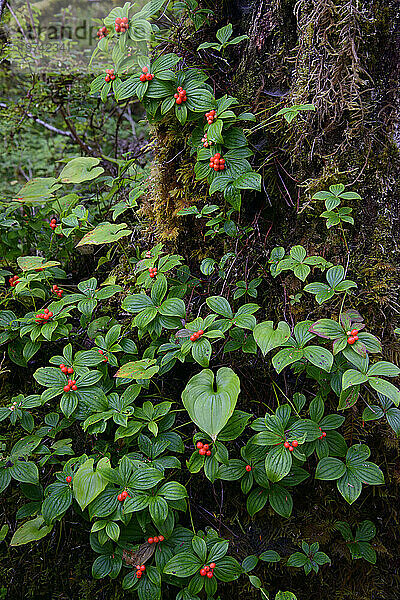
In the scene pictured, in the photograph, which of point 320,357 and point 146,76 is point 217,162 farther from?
point 320,357

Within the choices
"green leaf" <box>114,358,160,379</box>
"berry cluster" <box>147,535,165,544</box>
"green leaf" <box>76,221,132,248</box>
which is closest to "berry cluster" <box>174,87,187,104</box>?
"green leaf" <box>76,221,132,248</box>

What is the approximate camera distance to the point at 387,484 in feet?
A: 5.55

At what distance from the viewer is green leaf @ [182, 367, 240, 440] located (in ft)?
4.15

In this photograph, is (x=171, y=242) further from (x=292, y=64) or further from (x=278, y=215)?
(x=292, y=64)

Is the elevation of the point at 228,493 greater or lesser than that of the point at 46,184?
lesser

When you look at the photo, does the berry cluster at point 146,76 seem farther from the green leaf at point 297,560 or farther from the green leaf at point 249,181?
the green leaf at point 297,560

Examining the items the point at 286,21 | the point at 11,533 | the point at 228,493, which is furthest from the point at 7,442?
the point at 286,21

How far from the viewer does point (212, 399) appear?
4.36ft

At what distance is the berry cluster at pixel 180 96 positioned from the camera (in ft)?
5.71

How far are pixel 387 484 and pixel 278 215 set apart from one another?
126 cm

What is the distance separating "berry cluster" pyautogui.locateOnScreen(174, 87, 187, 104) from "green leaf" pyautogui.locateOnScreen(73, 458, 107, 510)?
1.50 meters

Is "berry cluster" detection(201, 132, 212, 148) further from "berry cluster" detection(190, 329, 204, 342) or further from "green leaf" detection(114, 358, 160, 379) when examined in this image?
"green leaf" detection(114, 358, 160, 379)

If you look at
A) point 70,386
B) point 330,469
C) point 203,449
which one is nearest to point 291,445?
point 330,469

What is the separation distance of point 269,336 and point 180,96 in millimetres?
1090
